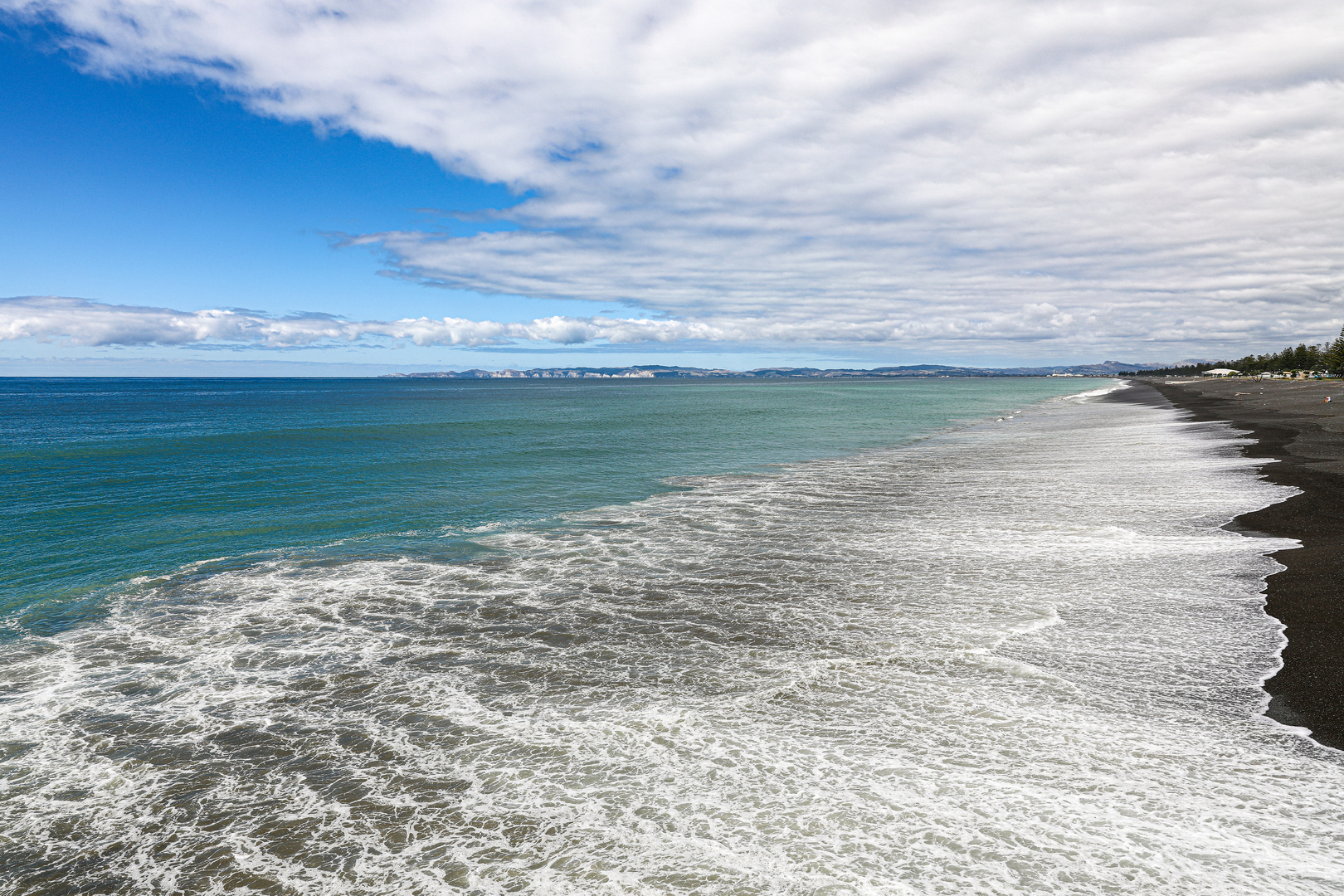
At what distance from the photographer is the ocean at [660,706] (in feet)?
21.0

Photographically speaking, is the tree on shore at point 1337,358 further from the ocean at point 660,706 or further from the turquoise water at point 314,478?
the ocean at point 660,706

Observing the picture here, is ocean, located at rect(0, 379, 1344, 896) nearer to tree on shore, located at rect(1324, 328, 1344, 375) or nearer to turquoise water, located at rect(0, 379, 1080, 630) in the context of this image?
turquoise water, located at rect(0, 379, 1080, 630)

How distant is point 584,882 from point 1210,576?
14.7 metres

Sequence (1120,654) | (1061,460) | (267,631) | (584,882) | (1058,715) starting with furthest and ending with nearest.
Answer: (1061,460) < (267,631) < (1120,654) < (1058,715) < (584,882)

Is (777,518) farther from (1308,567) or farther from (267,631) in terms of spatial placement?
(267,631)

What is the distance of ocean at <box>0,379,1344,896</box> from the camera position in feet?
21.0

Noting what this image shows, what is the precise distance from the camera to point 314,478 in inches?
1261

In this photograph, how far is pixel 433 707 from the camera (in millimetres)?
9477

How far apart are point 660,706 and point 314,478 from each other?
28.3 metres

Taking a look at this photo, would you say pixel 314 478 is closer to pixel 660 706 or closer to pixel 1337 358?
pixel 660 706

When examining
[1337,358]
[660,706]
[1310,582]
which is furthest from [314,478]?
[1337,358]

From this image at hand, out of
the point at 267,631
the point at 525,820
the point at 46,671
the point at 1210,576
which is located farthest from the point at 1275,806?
the point at 46,671

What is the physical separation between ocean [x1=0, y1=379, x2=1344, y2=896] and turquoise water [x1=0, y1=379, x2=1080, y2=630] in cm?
32

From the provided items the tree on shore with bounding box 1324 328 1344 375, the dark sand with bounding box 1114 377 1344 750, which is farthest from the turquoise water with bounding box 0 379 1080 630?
the tree on shore with bounding box 1324 328 1344 375
